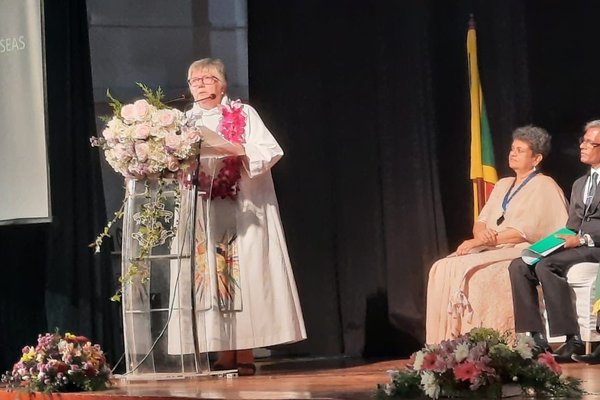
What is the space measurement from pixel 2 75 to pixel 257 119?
2.00 metres

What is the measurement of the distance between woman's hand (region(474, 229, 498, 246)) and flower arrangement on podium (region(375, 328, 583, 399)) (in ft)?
6.97

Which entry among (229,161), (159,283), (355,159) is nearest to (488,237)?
(355,159)

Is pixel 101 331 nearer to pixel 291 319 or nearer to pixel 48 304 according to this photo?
pixel 48 304

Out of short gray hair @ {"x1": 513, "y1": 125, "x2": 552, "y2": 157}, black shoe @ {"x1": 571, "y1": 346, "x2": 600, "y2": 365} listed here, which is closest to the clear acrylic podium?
black shoe @ {"x1": 571, "y1": 346, "x2": 600, "y2": 365}

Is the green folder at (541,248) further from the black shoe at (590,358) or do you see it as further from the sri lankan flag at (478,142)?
the sri lankan flag at (478,142)

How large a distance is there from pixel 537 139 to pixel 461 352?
2499 millimetres

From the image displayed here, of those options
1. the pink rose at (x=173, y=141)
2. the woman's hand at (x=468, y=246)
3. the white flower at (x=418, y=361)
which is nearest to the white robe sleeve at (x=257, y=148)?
the pink rose at (x=173, y=141)

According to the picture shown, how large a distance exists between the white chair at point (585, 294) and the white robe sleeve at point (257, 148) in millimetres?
1463

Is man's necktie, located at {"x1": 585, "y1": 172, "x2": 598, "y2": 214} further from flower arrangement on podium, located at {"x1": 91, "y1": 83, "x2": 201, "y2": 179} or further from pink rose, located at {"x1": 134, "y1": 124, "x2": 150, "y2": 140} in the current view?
pink rose, located at {"x1": 134, "y1": 124, "x2": 150, "y2": 140}

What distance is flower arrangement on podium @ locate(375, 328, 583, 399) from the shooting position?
327cm

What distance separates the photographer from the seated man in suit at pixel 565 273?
16.7 ft

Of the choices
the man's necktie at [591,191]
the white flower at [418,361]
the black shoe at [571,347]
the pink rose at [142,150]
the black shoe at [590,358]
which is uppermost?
the pink rose at [142,150]

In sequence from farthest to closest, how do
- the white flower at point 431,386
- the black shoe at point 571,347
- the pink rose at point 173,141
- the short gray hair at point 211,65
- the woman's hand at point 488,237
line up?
the woman's hand at point 488,237, the black shoe at point 571,347, the short gray hair at point 211,65, the pink rose at point 173,141, the white flower at point 431,386

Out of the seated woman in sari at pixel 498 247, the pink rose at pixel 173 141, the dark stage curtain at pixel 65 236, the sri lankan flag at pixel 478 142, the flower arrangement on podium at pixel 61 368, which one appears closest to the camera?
the flower arrangement on podium at pixel 61 368
